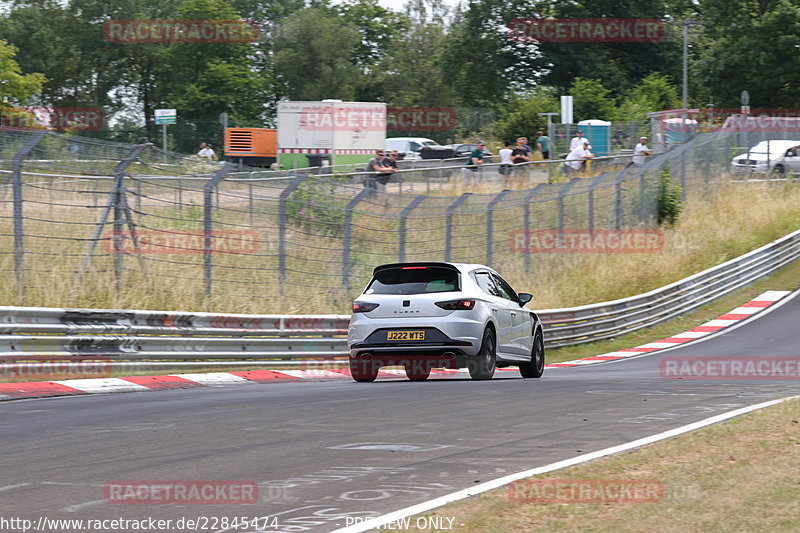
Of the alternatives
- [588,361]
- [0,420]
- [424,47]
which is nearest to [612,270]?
[588,361]

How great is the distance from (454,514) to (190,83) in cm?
7779

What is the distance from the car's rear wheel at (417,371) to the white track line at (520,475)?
5046mm

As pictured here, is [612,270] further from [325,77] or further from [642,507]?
[325,77]

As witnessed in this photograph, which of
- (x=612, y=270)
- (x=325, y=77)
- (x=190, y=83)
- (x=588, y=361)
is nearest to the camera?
(x=588, y=361)

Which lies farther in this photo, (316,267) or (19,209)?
(316,267)

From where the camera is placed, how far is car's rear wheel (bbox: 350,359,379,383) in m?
14.3

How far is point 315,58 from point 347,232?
70.5 m

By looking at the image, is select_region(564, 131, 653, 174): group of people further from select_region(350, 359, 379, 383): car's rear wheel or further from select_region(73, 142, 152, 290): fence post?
select_region(73, 142, 152, 290): fence post

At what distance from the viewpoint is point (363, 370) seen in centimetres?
1447

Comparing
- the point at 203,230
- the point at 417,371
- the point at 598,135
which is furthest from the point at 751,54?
the point at 417,371

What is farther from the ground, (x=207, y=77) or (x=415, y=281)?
(x=207, y=77)

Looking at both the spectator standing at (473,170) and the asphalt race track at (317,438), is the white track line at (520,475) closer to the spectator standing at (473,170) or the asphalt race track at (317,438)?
the asphalt race track at (317,438)

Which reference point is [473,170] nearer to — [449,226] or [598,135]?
[598,135]

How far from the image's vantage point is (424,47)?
302ft
